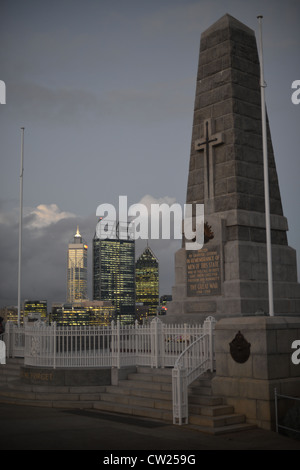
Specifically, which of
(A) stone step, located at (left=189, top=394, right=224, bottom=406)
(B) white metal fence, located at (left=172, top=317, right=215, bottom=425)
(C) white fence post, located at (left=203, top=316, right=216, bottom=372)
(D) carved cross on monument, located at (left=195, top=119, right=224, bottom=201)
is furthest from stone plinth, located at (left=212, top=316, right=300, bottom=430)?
(D) carved cross on monument, located at (left=195, top=119, right=224, bottom=201)

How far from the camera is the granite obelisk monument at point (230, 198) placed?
20094 millimetres

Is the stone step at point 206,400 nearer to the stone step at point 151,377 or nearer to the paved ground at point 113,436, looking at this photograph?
the paved ground at point 113,436

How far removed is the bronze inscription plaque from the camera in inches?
803

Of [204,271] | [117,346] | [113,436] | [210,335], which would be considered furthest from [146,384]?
[204,271]

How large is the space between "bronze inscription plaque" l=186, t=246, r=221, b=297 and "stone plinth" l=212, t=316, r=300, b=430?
6789 mm

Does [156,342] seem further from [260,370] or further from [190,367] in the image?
[260,370]

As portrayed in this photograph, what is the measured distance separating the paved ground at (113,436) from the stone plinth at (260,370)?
26.9 inches

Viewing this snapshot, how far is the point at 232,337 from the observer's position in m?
13.5

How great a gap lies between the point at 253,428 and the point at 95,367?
6110 mm

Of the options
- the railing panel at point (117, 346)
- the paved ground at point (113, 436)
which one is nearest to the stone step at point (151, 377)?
the railing panel at point (117, 346)

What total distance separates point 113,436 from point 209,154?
1324 centimetres

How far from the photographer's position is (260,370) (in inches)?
498
